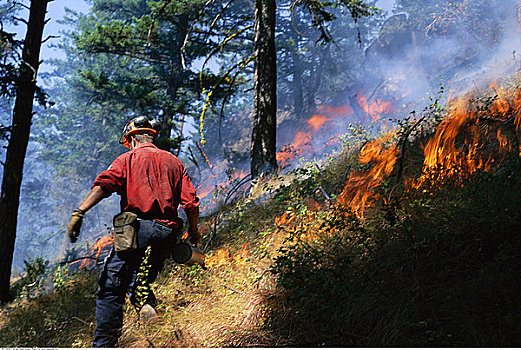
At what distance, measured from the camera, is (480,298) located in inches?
83.4

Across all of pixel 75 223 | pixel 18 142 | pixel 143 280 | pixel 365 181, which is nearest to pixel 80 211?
pixel 75 223

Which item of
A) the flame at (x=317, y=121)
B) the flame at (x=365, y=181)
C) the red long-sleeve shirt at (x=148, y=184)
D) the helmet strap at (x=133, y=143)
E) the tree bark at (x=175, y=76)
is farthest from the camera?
the flame at (x=317, y=121)

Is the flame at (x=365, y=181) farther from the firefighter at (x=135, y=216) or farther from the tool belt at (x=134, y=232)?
the tool belt at (x=134, y=232)

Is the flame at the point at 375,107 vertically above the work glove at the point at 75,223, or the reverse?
the flame at the point at 375,107

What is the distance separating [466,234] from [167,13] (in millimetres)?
14482

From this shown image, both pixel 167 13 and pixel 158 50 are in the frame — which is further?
pixel 158 50

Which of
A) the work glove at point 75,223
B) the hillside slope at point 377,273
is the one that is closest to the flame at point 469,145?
the hillside slope at point 377,273

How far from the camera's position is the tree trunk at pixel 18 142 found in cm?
771

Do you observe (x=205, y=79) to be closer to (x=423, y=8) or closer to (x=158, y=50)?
(x=158, y=50)

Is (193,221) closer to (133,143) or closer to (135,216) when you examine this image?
(135,216)

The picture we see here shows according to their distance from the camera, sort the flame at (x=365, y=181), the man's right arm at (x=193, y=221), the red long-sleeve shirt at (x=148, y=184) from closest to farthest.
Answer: the red long-sleeve shirt at (x=148, y=184)
the man's right arm at (x=193, y=221)
the flame at (x=365, y=181)

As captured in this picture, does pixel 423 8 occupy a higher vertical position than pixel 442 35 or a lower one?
higher

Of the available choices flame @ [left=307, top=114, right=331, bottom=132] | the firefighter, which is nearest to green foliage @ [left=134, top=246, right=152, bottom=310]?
the firefighter

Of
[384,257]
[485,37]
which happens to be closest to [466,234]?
[384,257]
